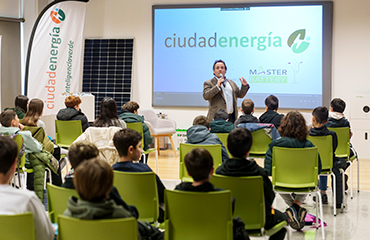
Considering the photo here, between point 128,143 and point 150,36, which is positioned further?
point 150,36

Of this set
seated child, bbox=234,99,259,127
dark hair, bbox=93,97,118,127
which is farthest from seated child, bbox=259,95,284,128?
dark hair, bbox=93,97,118,127

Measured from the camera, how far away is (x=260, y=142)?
492cm

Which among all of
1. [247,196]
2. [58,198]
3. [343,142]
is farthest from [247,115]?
[58,198]

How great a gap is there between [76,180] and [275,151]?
2162 mm

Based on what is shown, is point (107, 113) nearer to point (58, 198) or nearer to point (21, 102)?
point (21, 102)

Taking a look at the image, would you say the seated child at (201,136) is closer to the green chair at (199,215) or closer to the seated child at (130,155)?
the seated child at (130,155)

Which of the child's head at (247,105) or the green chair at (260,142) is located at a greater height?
the child's head at (247,105)

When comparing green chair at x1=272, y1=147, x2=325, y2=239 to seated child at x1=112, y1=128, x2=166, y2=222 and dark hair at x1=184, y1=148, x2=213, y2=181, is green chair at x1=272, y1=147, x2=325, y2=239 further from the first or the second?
dark hair at x1=184, y1=148, x2=213, y2=181

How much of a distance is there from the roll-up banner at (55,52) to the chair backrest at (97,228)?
6.22 m

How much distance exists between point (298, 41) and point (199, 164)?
645 cm

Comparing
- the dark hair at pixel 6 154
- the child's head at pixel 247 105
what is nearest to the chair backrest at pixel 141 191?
the dark hair at pixel 6 154

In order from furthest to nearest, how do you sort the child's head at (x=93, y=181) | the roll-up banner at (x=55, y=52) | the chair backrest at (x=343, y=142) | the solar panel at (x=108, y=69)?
1. the solar panel at (x=108, y=69)
2. the roll-up banner at (x=55, y=52)
3. the chair backrest at (x=343, y=142)
4. the child's head at (x=93, y=181)

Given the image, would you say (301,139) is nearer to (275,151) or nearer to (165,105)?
(275,151)

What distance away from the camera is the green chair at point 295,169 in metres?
3.44
